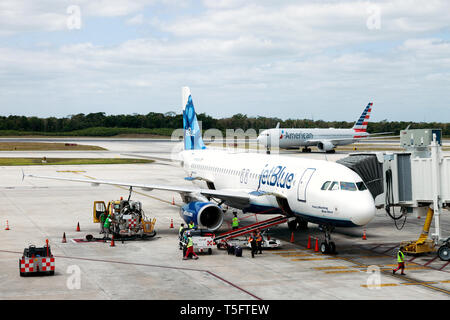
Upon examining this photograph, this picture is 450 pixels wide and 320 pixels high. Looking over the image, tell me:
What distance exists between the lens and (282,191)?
2920 centimetres

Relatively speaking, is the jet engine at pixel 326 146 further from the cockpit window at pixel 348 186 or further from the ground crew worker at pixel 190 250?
the ground crew worker at pixel 190 250

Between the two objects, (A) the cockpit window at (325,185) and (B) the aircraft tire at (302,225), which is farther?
(B) the aircraft tire at (302,225)

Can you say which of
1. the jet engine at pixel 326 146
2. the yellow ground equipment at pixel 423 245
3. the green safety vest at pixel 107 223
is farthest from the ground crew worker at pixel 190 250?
the jet engine at pixel 326 146

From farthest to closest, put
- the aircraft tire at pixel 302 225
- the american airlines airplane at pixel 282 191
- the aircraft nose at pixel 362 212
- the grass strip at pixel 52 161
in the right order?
the grass strip at pixel 52 161
the aircraft tire at pixel 302 225
the american airlines airplane at pixel 282 191
the aircraft nose at pixel 362 212

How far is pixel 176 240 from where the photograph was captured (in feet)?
103

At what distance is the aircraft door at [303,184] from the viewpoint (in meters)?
27.4

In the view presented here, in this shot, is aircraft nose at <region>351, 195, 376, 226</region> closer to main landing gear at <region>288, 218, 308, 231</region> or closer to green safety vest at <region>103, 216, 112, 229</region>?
→ main landing gear at <region>288, 218, 308, 231</region>

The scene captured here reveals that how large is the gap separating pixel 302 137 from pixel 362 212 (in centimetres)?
8369

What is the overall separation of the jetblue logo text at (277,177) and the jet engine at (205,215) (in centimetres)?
314

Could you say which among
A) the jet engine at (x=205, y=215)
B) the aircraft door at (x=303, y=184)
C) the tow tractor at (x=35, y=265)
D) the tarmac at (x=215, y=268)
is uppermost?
the aircraft door at (x=303, y=184)

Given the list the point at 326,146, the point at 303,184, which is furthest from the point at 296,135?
the point at 303,184

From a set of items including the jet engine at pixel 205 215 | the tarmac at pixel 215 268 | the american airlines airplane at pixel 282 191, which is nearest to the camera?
the tarmac at pixel 215 268

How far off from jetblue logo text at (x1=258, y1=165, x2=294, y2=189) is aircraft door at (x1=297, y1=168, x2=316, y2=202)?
82 cm
